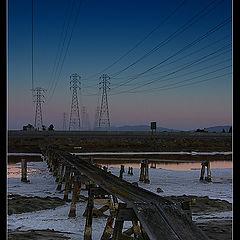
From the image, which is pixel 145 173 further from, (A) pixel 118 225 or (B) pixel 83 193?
(A) pixel 118 225

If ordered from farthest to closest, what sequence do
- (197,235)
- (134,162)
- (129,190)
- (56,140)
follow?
(56,140) < (134,162) < (129,190) < (197,235)

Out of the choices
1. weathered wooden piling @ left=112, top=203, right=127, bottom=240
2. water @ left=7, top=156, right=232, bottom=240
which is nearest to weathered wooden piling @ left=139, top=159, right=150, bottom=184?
water @ left=7, top=156, right=232, bottom=240

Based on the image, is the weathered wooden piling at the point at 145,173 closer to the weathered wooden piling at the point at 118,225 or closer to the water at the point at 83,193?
the water at the point at 83,193

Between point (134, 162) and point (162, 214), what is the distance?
3700 centimetres

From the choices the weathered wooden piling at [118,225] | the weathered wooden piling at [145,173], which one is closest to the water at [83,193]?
the weathered wooden piling at [145,173]

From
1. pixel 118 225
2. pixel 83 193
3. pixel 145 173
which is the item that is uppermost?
pixel 118 225

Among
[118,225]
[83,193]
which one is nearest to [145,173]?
[83,193]

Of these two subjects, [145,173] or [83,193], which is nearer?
[83,193]

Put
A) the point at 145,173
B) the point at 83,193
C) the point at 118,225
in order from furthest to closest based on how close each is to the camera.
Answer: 1. the point at 145,173
2. the point at 83,193
3. the point at 118,225

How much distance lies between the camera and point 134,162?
42812 millimetres

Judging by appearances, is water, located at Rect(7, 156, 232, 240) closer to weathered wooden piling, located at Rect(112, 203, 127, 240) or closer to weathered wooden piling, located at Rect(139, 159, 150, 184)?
weathered wooden piling, located at Rect(139, 159, 150, 184)
